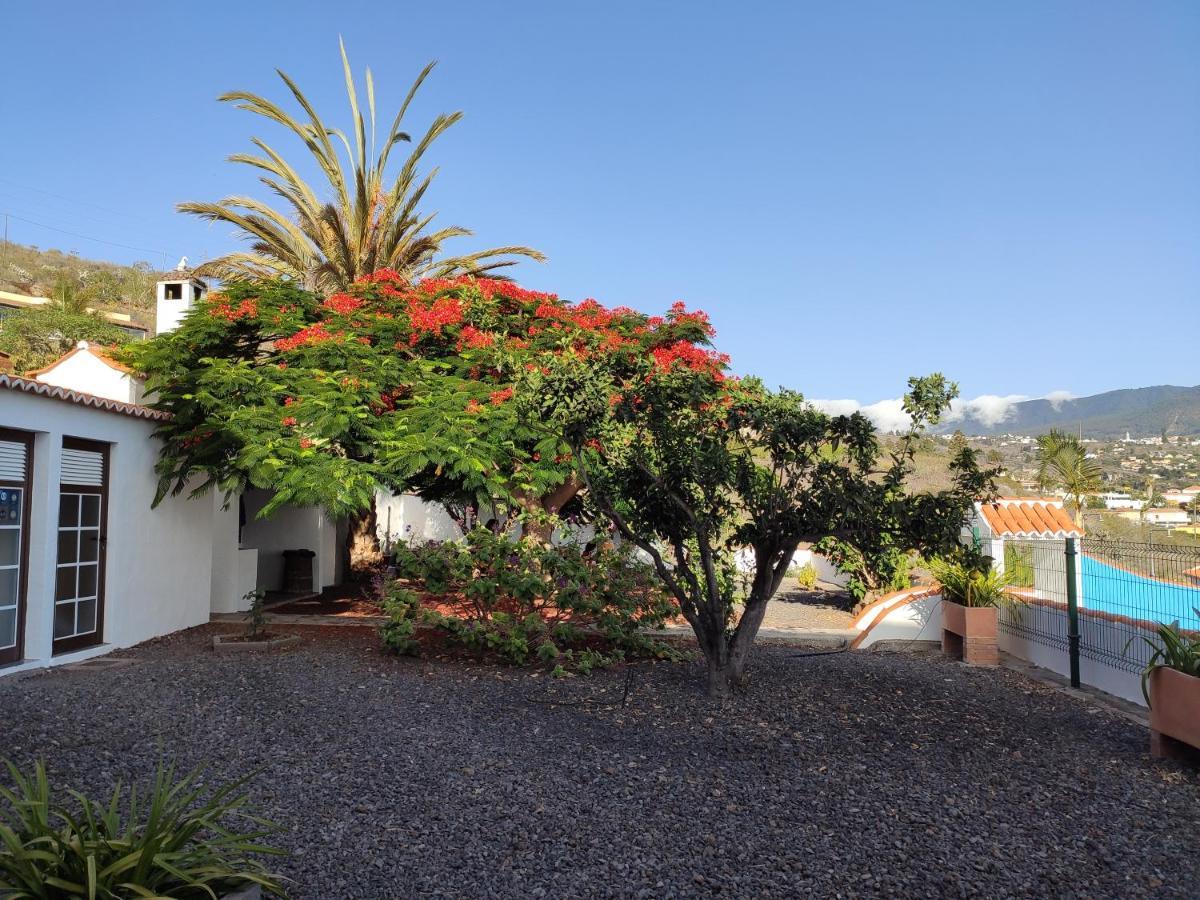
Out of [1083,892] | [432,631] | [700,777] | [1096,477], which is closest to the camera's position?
[1083,892]

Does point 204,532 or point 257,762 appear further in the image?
point 204,532

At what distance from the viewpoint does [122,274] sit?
200 feet

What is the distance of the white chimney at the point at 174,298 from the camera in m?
12.8

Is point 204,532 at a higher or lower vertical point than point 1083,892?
higher

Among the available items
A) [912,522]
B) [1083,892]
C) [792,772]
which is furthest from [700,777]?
[912,522]

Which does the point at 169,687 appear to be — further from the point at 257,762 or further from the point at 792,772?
the point at 792,772

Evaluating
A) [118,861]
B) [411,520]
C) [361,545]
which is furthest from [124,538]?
[411,520]

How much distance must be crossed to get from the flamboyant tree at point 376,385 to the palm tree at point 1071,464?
2232cm

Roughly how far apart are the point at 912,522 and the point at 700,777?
2.67 metres

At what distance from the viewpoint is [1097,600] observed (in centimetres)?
809

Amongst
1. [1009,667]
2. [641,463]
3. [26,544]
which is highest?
[641,463]

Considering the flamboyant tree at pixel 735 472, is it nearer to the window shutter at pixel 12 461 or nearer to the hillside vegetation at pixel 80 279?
the window shutter at pixel 12 461

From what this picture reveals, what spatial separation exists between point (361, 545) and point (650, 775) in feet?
42.7

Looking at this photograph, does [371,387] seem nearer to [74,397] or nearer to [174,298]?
[74,397]
